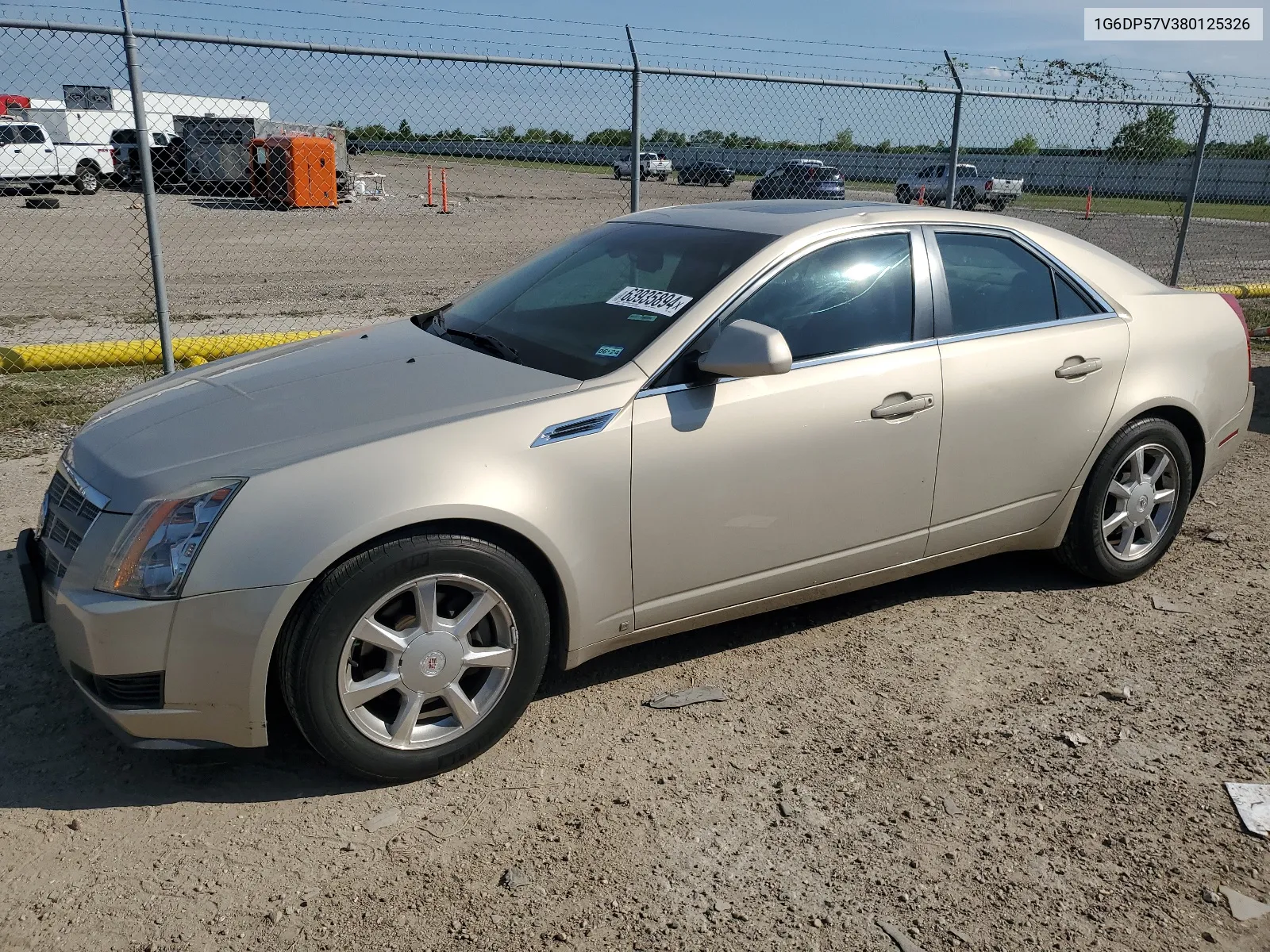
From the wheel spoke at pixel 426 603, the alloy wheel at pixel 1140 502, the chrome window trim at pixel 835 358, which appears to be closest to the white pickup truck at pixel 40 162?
the chrome window trim at pixel 835 358

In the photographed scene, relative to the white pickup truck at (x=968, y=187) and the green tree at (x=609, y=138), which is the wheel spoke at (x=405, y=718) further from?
the white pickup truck at (x=968, y=187)

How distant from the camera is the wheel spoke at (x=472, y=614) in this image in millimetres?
3066

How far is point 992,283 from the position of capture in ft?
13.7

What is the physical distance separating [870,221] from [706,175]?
1055 centimetres

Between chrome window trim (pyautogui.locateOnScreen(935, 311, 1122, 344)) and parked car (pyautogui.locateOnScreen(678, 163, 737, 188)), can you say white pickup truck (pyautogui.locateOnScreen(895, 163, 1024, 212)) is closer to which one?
parked car (pyautogui.locateOnScreen(678, 163, 737, 188))

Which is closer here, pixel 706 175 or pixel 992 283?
pixel 992 283

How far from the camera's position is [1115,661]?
398cm

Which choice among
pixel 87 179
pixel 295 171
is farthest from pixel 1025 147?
pixel 87 179

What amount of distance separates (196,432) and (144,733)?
890 mm

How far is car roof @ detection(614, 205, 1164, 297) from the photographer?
12.9 ft

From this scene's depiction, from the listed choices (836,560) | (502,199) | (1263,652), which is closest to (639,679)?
(836,560)

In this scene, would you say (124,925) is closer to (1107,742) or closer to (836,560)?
(836,560)

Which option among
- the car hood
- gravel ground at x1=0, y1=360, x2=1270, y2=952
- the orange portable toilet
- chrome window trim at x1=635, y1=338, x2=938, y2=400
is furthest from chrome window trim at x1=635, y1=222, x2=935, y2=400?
the orange portable toilet

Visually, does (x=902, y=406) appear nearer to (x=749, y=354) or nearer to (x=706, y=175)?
(x=749, y=354)
